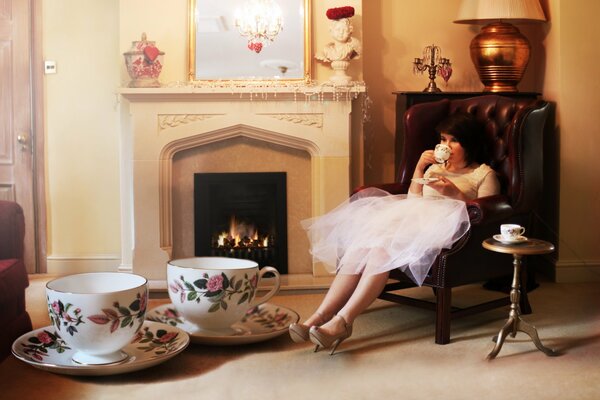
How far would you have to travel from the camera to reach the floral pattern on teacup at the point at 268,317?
3.58m

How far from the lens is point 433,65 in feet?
16.6

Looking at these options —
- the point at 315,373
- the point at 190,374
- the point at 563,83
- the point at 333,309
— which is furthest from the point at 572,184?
the point at 190,374

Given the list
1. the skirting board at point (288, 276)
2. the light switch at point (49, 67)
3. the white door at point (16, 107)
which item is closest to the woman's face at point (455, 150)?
the skirting board at point (288, 276)

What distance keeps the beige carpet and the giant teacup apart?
0.63 feet

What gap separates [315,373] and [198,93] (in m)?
2.09

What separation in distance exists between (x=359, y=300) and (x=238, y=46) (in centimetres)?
197

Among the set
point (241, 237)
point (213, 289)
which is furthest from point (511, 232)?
point (241, 237)

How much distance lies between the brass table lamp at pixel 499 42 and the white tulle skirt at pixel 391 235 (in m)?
1.39

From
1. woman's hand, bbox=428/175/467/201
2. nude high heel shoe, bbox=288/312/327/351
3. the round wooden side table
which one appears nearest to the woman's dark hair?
woman's hand, bbox=428/175/467/201

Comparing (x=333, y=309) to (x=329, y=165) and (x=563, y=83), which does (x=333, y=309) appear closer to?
(x=329, y=165)

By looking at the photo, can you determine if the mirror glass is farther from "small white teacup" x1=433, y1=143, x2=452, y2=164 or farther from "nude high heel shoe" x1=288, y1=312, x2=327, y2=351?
"nude high heel shoe" x1=288, y1=312, x2=327, y2=351

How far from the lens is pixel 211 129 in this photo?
4863 mm

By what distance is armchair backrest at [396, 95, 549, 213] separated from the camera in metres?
4.07

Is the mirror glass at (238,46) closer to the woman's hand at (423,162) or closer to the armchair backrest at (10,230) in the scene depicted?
the woman's hand at (423,162)
